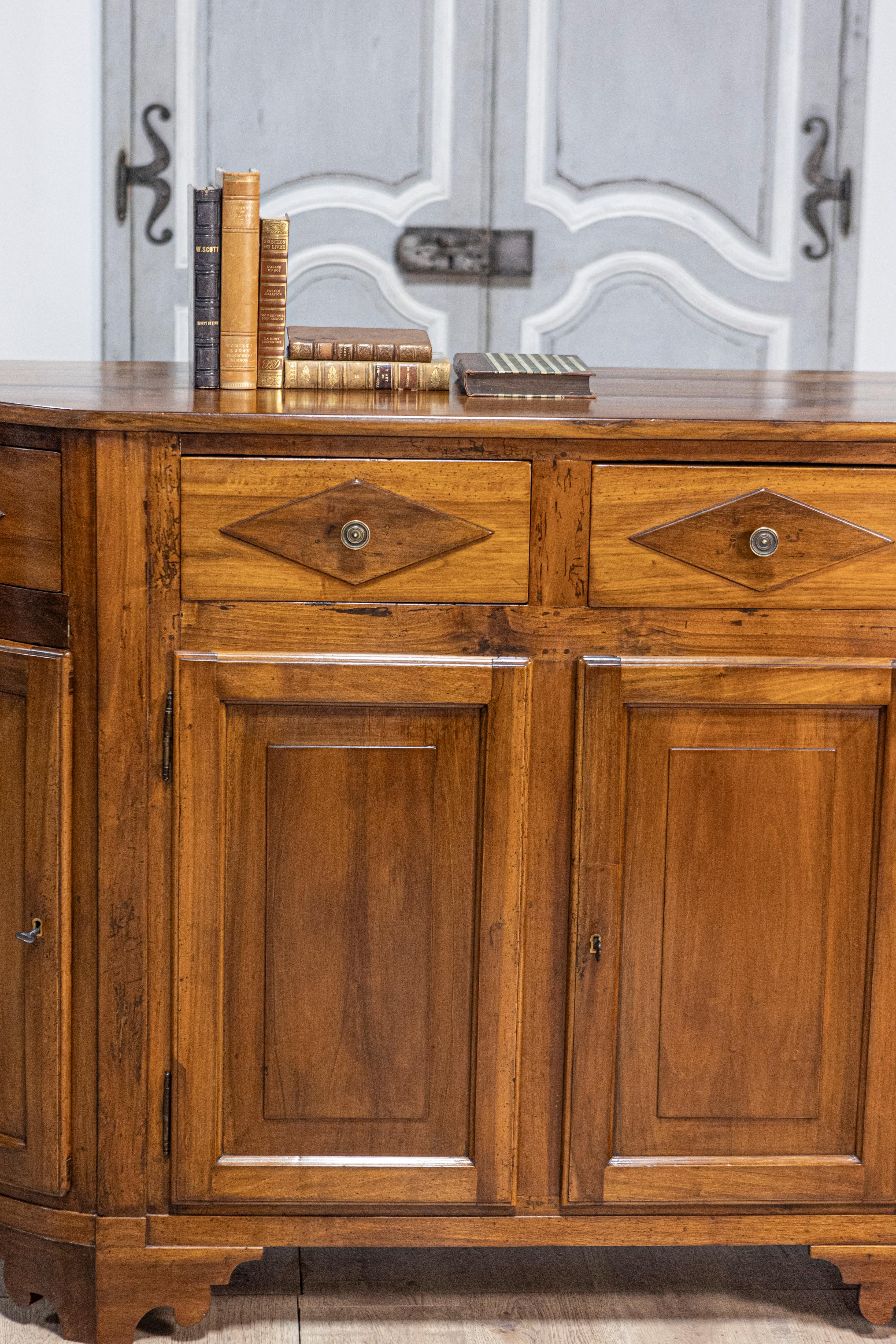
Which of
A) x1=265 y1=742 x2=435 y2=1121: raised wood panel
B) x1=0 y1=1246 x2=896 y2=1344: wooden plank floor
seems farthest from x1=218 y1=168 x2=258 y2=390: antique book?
x1=0 y1=1246 x2=896 y2=1344: wooden plank floor

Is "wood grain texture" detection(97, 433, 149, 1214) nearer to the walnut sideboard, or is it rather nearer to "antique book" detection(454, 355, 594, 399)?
the walnut sideboard

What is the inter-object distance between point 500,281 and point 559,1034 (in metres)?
1.90

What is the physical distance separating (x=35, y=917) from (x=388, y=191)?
1930mm

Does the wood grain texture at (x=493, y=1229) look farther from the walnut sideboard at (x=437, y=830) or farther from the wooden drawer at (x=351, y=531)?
the wooden drawer at (x=351, y=531)

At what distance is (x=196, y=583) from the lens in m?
1.46

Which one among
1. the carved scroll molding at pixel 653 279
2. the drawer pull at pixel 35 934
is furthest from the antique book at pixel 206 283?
the carved scroll molding at pixel 653 279

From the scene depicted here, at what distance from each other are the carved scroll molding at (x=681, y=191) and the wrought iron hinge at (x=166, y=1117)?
1934 millimetres

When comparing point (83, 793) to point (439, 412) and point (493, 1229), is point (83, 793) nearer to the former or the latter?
point (439, 412)

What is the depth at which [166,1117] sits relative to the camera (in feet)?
5.06

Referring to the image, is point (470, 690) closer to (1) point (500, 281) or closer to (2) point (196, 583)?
(2) point (196, 583)

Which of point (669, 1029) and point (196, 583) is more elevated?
point (196, 583)

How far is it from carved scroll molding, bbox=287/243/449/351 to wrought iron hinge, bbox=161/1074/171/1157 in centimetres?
183

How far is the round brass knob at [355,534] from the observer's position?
1437mm

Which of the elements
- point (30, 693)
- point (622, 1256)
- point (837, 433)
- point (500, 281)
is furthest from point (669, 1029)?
point (500, 281)
